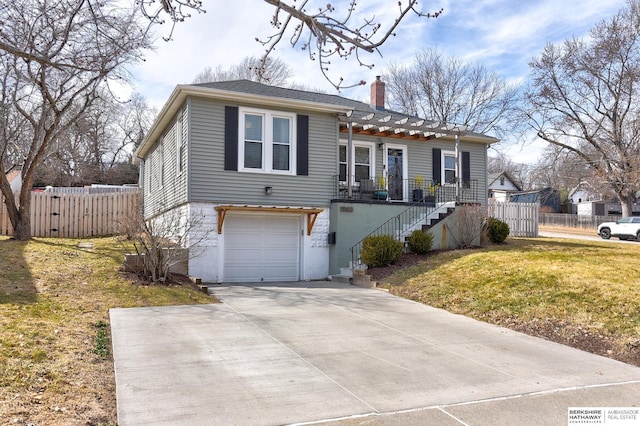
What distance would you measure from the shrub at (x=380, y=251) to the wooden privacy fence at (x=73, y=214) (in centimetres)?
858

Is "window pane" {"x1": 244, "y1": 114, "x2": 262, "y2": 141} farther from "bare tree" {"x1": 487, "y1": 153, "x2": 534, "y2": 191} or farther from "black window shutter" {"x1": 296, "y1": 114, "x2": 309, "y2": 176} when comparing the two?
"bare tree" {"x1": 487, "y1": 153, "x2": 534, "y2": 191}

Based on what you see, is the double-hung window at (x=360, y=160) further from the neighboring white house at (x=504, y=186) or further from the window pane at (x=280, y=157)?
the neighboring white house at (x=504, y=186)

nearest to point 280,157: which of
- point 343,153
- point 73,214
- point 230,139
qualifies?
point 230,139

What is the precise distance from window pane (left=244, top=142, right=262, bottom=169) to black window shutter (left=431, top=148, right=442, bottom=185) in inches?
262

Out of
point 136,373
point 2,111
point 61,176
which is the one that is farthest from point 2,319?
point 61,176

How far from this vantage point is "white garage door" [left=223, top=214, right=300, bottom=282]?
12.4 meters

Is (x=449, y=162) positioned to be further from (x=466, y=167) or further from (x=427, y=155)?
(x=427, y=155)

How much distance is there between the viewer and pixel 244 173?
40.2ft

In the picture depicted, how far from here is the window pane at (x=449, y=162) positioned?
16.7 meters

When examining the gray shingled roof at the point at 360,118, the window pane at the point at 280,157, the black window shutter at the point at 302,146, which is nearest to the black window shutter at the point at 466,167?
the gray shingled roof at the point at 360,118

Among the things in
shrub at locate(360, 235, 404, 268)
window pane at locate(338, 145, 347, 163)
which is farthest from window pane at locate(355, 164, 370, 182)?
shrub at locate(360, 235, 404, 268)

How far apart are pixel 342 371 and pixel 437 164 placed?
12471 millimetres

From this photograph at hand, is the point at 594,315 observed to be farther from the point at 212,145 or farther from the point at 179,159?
the point at 179,159

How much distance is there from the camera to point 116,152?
40.9 m
